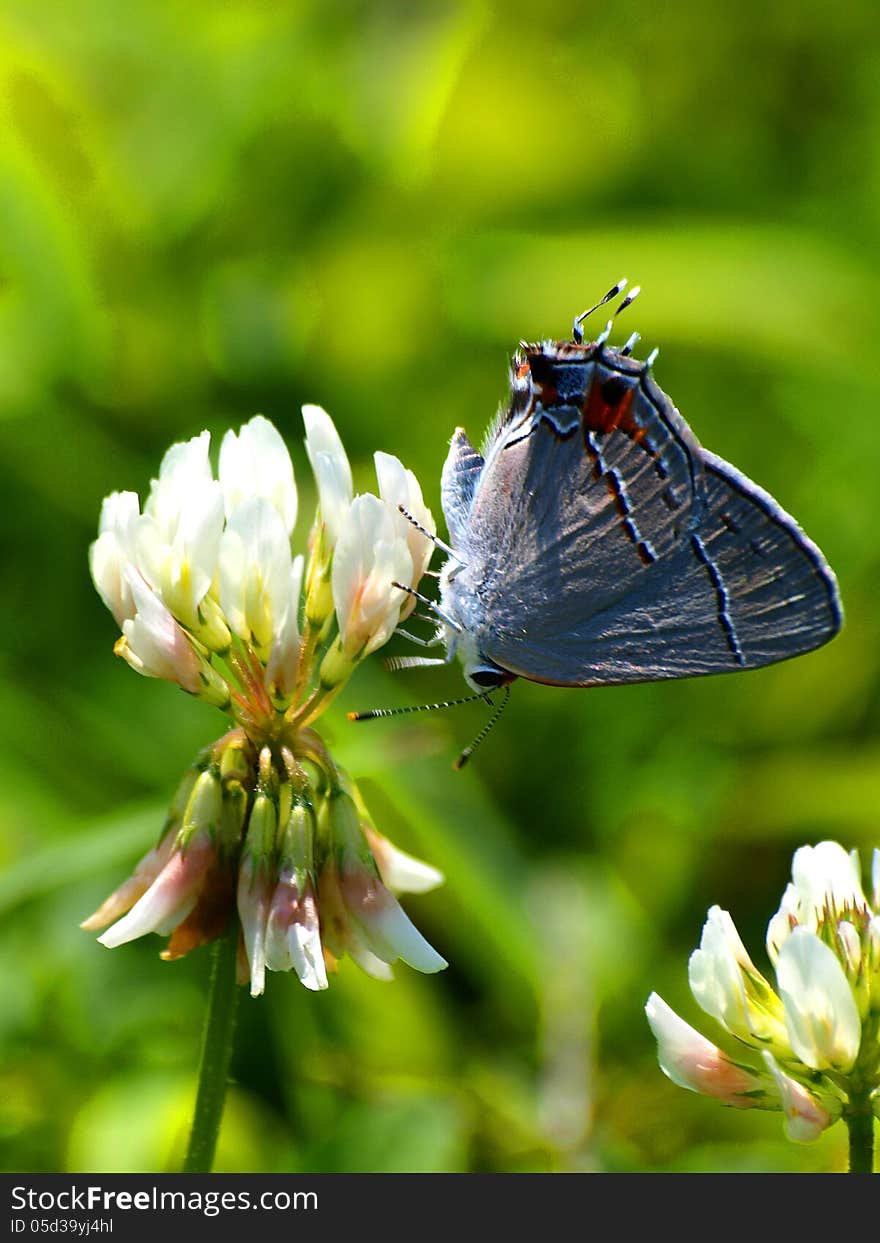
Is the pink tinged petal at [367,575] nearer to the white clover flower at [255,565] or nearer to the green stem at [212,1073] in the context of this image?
the white clover flower at [255,565]

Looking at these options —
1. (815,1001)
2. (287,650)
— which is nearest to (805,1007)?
(815,1001)

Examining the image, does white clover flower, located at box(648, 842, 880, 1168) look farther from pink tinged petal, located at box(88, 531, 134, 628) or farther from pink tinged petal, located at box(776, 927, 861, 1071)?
pink tinged petal, located at box(88, 531, 134, 628)

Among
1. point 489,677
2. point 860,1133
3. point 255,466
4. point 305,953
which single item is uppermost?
point 255,466

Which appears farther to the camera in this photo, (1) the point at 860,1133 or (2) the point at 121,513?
(2) the point at 121,513

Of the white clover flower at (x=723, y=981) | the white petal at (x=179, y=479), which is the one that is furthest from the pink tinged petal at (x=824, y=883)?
the white petal at (x=179, y=479)

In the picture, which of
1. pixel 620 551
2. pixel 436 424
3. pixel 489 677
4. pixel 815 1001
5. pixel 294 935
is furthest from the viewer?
pixel 436 424

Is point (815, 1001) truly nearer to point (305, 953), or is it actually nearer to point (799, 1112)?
point (799, 1112)

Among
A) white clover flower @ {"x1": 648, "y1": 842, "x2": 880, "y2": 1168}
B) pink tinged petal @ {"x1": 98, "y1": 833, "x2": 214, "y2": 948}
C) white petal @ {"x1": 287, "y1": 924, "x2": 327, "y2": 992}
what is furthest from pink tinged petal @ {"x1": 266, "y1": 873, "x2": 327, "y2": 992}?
white clover flower @ {"x1": 648, "y1": 842, "x2": 880, "y2": 1168}
